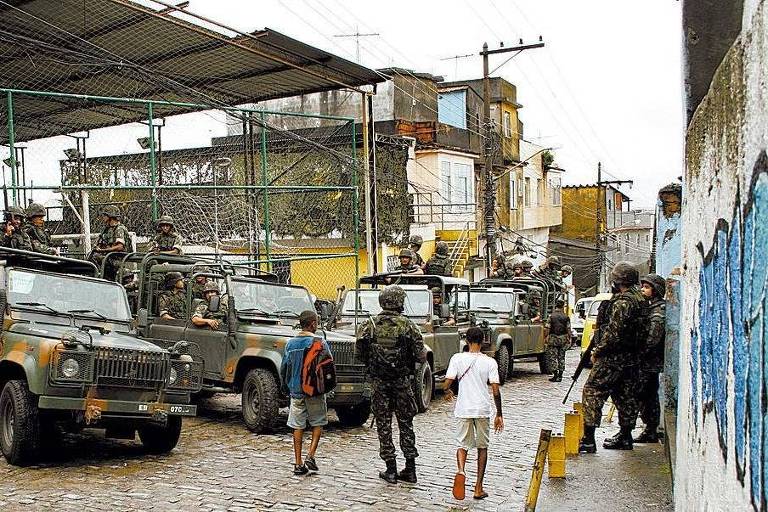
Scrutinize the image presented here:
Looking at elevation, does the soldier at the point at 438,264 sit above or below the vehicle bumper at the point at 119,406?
above

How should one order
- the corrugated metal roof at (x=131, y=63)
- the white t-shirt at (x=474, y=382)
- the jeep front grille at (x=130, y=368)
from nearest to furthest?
1. the white t-shirt at (x=474, y=382)
2. the jeep front grille at (x=130, y=368)
3. the corrugated metal roof at (x=131, y=63)

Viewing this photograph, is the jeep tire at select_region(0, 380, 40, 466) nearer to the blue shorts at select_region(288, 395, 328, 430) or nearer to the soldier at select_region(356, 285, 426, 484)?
the blue shorts at select_region(288, 395, 328, 430)

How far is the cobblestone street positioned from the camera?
25.3 feet

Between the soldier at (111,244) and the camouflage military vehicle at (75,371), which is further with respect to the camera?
the soldier at (111,244)

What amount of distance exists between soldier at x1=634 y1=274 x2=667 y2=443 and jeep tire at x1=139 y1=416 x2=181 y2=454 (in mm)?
4785

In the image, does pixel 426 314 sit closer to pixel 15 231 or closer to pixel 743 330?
pixel 15 231

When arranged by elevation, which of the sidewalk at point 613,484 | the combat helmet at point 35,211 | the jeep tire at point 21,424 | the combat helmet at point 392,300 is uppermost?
the combat helmet at point 35,211

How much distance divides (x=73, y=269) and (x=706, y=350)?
332 inches

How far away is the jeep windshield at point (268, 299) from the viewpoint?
1174 centimetres

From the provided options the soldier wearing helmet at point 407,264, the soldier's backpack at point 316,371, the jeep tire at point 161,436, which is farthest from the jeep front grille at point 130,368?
the soldier wearing helmet at point 407,264

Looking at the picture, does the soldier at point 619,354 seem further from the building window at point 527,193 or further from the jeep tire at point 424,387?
the building window at point 527,193

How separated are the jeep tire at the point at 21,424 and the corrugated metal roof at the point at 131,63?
273 inches

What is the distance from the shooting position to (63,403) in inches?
330

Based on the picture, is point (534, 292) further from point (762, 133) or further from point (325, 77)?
point (762, 133)
